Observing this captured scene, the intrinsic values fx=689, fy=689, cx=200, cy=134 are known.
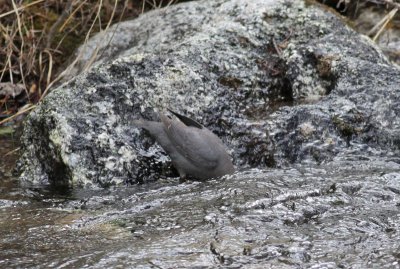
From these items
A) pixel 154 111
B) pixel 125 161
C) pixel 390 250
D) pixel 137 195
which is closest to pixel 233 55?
pixel 154 111

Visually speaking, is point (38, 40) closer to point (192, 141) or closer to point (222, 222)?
point (192, 141)

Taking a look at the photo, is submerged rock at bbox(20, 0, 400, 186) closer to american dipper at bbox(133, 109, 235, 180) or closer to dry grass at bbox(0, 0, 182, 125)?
american dipper at bbox(133, 109, 235, 180)

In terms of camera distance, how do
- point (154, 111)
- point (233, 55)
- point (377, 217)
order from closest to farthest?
point (377, 217) → point (154, 111) → point (233, 55)

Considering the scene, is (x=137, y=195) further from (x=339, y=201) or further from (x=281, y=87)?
(x=281, y=87)

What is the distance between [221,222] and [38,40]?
13.6 ft

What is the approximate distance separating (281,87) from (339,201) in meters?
1.99

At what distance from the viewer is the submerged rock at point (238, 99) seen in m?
4.81

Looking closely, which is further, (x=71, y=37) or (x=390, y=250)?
(x=71, y=37)

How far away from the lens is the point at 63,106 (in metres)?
4.90

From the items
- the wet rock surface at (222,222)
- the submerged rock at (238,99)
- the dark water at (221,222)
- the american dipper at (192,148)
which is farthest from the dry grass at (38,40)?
the wet rock surface at (222,222)

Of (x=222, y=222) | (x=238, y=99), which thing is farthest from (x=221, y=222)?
(x=238, y=99)

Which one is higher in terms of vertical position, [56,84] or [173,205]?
[56,84]

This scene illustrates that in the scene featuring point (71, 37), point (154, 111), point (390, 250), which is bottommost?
point (390, 250)

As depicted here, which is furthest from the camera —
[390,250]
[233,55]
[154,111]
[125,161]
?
[233,55]
